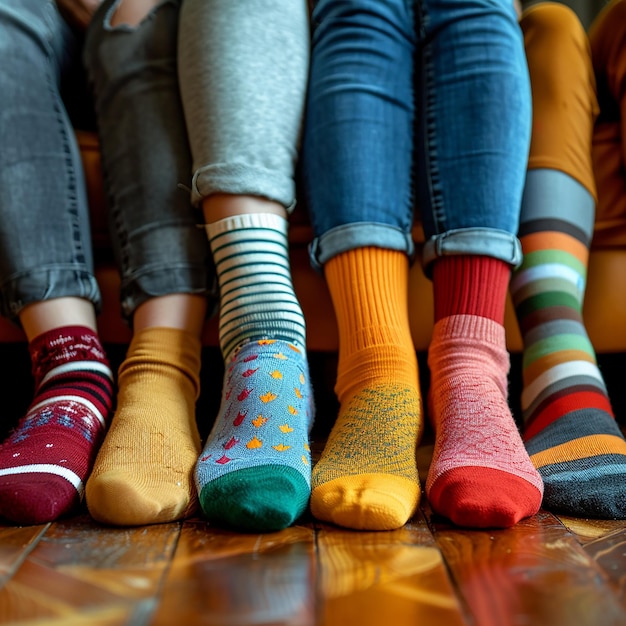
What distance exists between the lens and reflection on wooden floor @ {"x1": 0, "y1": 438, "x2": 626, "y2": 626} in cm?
34

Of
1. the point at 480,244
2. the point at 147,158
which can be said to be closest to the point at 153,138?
the point at 147,158

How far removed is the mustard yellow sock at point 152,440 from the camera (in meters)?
0.48

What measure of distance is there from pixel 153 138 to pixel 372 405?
372 mm

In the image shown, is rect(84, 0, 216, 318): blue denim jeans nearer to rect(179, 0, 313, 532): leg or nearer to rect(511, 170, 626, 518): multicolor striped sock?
rect(179, 0, 313, 532): leg

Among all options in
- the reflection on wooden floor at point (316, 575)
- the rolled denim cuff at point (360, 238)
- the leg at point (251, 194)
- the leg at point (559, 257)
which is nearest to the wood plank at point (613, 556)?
the reflection on wooden floor at point (316, 575)

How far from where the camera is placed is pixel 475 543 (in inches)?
17.6

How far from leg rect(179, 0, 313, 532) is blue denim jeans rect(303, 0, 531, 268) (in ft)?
0.13

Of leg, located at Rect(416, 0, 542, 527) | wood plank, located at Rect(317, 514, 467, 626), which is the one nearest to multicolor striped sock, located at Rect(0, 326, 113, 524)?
wood plank, located at Rect(317, 514, 467, 626)

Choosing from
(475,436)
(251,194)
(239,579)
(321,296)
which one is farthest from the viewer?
(321,296)

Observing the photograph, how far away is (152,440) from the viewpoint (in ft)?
1.82

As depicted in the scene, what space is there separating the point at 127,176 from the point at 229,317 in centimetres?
21

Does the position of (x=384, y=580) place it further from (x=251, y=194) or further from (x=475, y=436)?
(x=251, y=194)

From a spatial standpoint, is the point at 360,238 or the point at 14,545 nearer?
the point at 14,545

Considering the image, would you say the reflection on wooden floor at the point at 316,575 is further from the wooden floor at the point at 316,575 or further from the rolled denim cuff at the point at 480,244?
the rolled denim cuff at the point at 480,244
